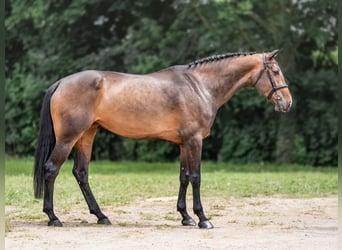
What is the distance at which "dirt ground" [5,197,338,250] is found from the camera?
21.3 ft

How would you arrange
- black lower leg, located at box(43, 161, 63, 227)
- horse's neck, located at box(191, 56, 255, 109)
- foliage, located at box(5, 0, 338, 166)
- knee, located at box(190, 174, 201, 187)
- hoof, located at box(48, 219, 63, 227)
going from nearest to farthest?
hoof, located at box(48, 219, 63, 227)
black lower leg, located at box(43, 161, 63, 227)
knee, located at box(190, 174, 201, 187)
horse's neck, located at box(191, 56, 255, 109)
foliage, located at box(5, 0, 338, 166)

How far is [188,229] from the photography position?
7750 mm

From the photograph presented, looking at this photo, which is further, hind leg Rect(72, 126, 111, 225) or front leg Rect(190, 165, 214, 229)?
hind leg Rect(72, 126, 111, 225)

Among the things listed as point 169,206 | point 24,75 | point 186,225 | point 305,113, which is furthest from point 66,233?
point 24,75

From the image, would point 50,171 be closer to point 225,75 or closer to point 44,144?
point 44,144

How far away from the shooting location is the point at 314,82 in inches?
839

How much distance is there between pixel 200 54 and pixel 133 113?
13.9m

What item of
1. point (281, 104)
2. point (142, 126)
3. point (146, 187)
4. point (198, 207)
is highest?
point (281, 104)

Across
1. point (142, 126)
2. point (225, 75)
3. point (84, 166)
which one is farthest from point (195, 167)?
point (84, 166)

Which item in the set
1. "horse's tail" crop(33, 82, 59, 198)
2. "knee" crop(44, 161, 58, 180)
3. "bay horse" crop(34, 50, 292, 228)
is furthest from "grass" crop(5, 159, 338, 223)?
"bay horse" crop(34, 50, 292, 228)

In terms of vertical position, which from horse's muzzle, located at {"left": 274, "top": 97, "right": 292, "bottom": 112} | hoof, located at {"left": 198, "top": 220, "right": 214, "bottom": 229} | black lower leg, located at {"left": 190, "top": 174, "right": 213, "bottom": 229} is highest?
horse's muzzle, located at {"left": 274, "top": 97, "right": 292, "bottom": 112}

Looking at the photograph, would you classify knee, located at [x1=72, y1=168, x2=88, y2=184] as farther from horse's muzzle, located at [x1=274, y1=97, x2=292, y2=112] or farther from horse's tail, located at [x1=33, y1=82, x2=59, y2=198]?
horse's muzzle, located at [x1=274, y1=97, x2=292, y2=112]

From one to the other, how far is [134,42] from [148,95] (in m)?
14.7

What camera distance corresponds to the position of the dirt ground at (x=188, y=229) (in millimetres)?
6480
